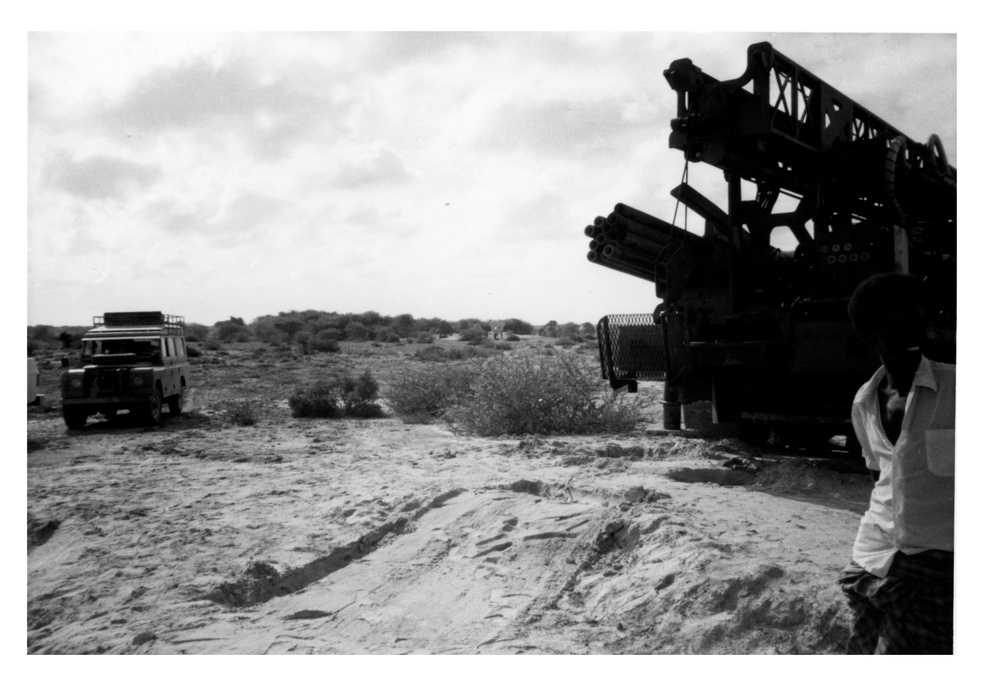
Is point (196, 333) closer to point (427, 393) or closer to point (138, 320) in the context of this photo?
point (138, 320)

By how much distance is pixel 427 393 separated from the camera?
1420 cm

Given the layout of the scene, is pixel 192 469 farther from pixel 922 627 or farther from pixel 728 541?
pixel 922 627

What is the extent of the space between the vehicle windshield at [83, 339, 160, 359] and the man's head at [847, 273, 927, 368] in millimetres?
12986

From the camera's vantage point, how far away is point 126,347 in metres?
13.5

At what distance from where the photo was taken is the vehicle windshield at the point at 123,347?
521 inches

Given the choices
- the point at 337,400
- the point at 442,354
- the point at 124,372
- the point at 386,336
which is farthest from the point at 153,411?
the point at 386,336

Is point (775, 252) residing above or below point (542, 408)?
above

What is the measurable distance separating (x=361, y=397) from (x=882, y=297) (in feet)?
43.2

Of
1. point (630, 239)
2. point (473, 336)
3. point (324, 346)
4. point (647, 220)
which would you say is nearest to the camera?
point (630, 239)

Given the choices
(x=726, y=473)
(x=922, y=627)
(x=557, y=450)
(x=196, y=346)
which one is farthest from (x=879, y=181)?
(x=196, y=346)

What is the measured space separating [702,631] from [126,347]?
12137 mm

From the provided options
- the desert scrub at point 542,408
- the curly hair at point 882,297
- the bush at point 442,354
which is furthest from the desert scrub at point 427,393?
the curly hair at point 882,297

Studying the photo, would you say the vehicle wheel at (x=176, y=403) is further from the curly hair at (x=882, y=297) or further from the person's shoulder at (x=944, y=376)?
the person's shoulder at (x=944, y=376)

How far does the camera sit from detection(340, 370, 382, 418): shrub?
14.8 m
